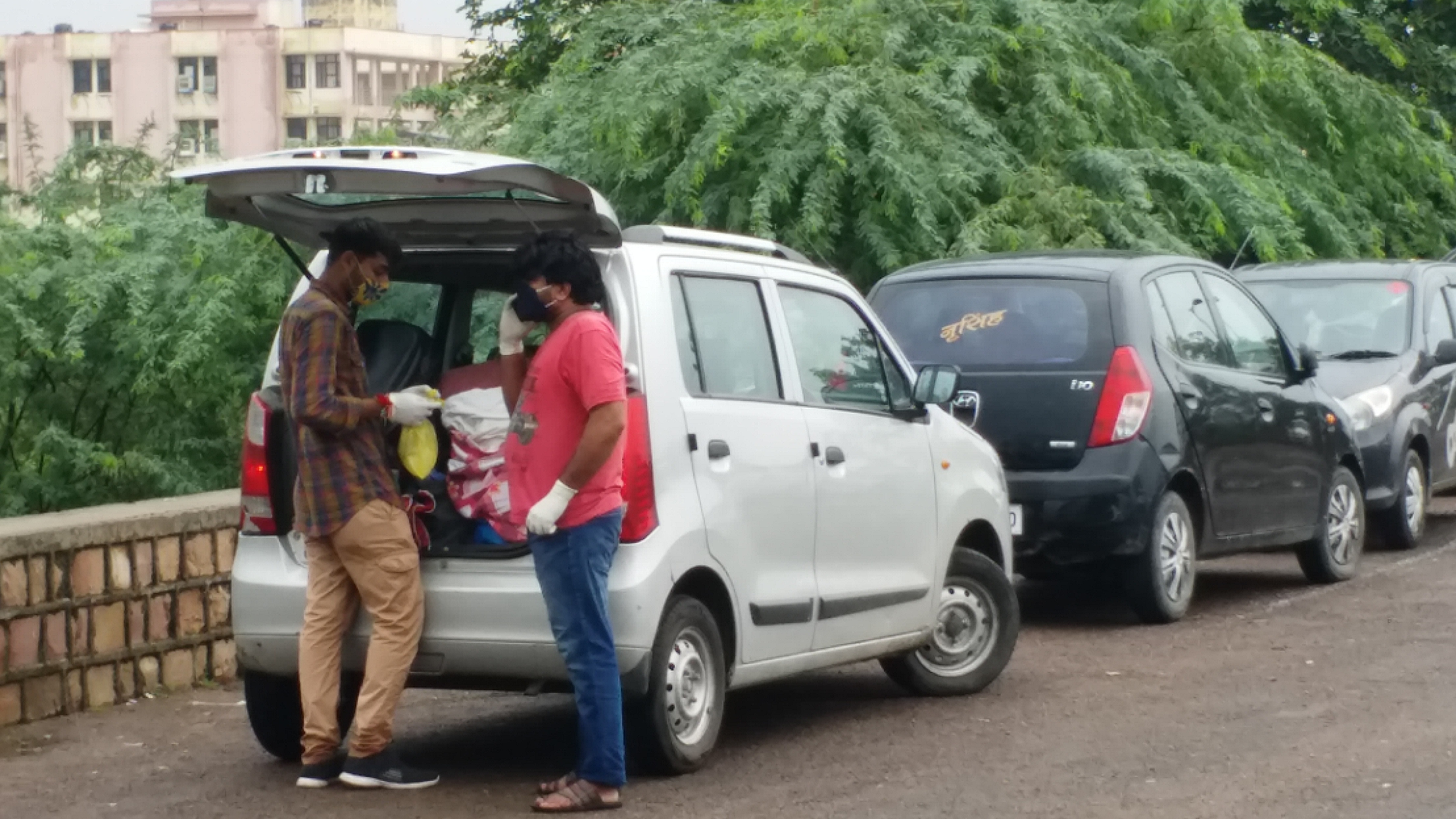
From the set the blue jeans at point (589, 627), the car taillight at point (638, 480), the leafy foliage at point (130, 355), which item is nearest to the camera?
the blue jeans at point (589, 627)

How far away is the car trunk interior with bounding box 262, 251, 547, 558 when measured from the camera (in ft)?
23.5

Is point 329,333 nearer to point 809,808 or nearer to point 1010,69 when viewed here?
point 809,808

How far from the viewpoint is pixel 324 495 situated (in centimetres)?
690

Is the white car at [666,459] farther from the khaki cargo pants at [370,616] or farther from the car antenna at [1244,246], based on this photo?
the car antenna at [1244,246]

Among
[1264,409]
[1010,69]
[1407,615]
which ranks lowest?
[1407,615]

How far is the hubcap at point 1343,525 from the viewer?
12.4 meters

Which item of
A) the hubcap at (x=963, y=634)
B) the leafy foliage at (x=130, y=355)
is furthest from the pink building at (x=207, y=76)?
the hubcap at (x=963, y=634)

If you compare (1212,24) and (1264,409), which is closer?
(1264,409)

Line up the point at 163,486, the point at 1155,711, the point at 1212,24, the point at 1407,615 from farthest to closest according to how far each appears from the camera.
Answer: the point at 1212,24, the point at 163,486, the point at 1407,615, the point at 1155,711

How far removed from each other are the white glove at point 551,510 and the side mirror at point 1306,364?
6415mm


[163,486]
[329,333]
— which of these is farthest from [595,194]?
[163,486]

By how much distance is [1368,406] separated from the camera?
541 inches

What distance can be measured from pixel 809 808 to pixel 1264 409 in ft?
18.1

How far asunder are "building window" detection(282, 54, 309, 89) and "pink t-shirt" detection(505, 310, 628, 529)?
116 metres
